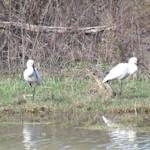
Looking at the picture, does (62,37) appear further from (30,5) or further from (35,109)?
(35,109)

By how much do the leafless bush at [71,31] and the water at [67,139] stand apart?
543 centimetres

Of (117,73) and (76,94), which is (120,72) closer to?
(117,73)

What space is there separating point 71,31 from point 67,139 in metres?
7.84

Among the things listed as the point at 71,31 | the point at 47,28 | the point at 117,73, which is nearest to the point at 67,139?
the point at 117,73

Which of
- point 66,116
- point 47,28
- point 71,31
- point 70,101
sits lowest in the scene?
point 66,116

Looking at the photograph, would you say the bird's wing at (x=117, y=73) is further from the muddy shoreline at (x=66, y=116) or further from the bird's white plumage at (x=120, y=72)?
the muddy shoreline at (x=66, y=116)

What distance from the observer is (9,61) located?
14.0m

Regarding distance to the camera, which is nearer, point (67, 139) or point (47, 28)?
point (67, 139)

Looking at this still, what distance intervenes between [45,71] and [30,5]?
2930 mm

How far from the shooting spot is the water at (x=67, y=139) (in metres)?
7.07

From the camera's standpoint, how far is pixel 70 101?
10.3m

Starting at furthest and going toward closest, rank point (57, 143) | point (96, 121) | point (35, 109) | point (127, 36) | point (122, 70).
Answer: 1. point (127, 36)
2. point (122, 70)
3. point (35, 109)
4. point (96, 121)
5. point (57, 143)

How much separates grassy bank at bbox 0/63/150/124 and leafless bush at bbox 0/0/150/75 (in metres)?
1.86

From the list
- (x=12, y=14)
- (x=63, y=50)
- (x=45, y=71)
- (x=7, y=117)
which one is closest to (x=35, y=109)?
(x=7, y=117)
